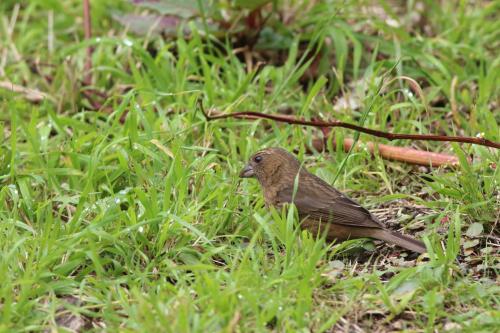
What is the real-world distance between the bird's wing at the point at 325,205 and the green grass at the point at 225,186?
18 cm

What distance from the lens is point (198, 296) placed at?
425 cm

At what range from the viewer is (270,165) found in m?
5.51

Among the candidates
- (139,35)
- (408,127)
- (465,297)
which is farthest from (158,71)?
(465,297)

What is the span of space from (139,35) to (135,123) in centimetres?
178

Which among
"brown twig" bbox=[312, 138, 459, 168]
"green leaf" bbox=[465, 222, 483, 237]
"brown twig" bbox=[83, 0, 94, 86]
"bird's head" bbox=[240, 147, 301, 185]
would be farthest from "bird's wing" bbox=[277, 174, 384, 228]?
"brown twig" bbox=[83, 0, 94, 86]

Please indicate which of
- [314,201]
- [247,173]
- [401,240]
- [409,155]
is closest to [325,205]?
[314,201]

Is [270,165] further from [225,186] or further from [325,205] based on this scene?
[325,205]

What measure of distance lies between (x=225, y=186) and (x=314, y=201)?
0.54 m

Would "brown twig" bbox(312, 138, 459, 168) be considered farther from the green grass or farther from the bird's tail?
the bird's tail

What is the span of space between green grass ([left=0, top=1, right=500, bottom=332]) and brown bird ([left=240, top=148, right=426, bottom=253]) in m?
0.12

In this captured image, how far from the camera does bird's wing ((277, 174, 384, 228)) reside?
5031mm

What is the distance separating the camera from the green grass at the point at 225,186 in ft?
13.8

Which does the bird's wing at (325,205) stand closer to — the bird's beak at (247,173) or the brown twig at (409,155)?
the bird's beak at (247,173)

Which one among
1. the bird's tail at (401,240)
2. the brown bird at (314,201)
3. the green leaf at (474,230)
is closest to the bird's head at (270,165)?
the brown bird at (314,201)
